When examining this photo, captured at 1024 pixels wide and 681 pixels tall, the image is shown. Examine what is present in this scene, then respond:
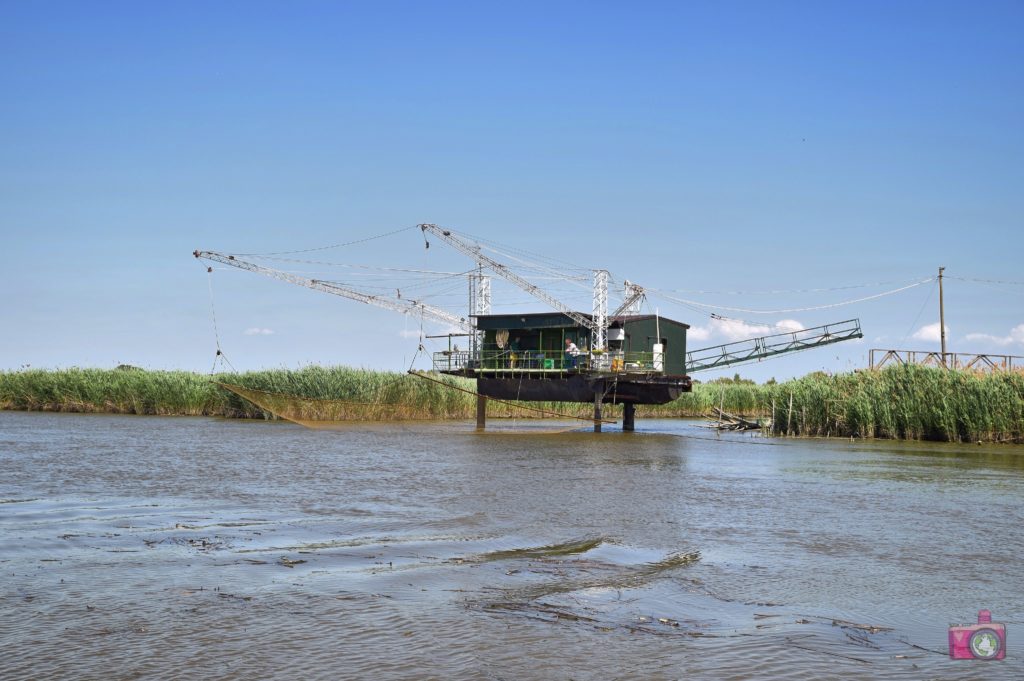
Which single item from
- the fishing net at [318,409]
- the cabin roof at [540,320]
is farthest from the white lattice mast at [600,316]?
the fishing net at [318,409]

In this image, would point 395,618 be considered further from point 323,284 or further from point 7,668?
point 323,284

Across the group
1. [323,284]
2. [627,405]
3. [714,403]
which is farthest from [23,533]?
[714,403]

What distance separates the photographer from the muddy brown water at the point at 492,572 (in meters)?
6.46

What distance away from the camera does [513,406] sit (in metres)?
52.1

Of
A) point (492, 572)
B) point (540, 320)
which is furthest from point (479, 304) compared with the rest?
point (492, 572)

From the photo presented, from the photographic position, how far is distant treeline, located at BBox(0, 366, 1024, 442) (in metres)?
32.2

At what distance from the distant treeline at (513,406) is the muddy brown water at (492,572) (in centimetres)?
1237

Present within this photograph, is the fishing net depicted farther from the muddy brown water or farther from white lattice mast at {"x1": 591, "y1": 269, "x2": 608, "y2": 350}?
the muddy brown water

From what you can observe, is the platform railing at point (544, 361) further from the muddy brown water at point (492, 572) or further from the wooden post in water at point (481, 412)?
the muddy brown water at point (492, 572)

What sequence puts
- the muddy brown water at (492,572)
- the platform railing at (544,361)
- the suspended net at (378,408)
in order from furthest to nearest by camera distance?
1. the suspended net at (378,408)
2. the platform railing at (544,361)
3. the muddy brown water at (492,572)

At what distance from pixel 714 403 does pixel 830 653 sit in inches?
2298

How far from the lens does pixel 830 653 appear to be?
22.0ft

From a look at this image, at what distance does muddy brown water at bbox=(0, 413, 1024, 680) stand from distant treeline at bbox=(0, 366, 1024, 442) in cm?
1237

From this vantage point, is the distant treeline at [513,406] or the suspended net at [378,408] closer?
the distant treeline at [513,406]
